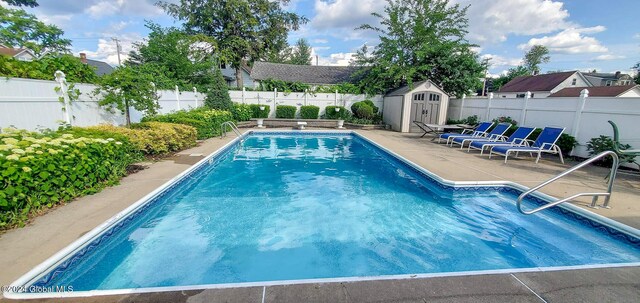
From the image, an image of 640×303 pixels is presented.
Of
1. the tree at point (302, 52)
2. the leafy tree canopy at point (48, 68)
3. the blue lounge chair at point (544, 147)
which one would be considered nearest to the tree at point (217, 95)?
the leafy tree canopy at point (48, 68)

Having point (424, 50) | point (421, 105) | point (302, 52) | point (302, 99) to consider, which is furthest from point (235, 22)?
point (302, 52)

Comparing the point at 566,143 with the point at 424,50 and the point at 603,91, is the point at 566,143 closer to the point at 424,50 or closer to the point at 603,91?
the point at 424,50

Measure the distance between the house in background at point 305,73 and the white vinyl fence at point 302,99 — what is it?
4.71m

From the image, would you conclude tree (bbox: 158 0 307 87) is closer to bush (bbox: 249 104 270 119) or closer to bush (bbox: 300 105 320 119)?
bush (bbox: 249 104 270 119)

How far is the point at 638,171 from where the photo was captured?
682cm

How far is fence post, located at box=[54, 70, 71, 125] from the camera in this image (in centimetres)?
592

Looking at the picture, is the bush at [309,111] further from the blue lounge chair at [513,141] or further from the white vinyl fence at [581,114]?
the blue lounge chair at [513,141]

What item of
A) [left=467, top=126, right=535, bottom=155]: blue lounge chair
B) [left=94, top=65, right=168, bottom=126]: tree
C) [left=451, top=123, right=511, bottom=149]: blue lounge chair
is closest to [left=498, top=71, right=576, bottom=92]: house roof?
[left=451, top=123, right=511, bottom=149]: blue lounge chair

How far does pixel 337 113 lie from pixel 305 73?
8572 millimetres

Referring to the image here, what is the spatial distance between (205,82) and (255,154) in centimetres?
1068

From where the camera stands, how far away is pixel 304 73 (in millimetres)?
24906

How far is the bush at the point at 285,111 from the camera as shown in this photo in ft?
58.6

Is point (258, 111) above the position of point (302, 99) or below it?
below

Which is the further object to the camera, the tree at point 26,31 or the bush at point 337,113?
the bush at point 337,113
